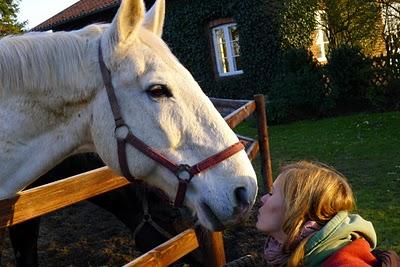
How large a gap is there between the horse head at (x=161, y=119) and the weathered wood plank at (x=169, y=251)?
0.57m

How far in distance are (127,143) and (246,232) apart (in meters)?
3.27

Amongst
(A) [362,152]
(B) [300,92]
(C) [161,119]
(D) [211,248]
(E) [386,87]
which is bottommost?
(A) [362,152]

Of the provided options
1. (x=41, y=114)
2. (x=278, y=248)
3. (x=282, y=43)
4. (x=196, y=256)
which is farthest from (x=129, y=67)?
(x=282, y=43)

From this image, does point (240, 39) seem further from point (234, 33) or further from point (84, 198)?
point (84, 198)

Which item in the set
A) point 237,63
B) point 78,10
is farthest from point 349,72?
point 78,10

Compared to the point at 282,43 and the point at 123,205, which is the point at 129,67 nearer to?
the point at 123,205

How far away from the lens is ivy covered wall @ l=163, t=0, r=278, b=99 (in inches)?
585

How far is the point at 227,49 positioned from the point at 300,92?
4.14 m

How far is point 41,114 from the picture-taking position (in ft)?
6.84

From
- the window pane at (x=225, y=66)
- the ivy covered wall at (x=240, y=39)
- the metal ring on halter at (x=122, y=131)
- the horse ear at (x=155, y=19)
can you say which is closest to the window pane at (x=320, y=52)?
the ivy covered wall at (x=240, y=39)

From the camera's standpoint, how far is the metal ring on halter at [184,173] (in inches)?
79.1

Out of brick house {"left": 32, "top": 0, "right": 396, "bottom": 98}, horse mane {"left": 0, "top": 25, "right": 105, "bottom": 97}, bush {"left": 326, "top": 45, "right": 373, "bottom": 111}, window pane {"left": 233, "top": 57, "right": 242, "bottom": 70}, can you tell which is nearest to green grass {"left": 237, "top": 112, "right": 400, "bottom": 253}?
bush {"left": 326, "top": 45, "right": 373, "bottom": 111}

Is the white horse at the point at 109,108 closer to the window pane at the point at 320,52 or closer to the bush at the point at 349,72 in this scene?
the bush at the point at 349,72

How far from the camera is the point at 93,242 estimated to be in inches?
207
